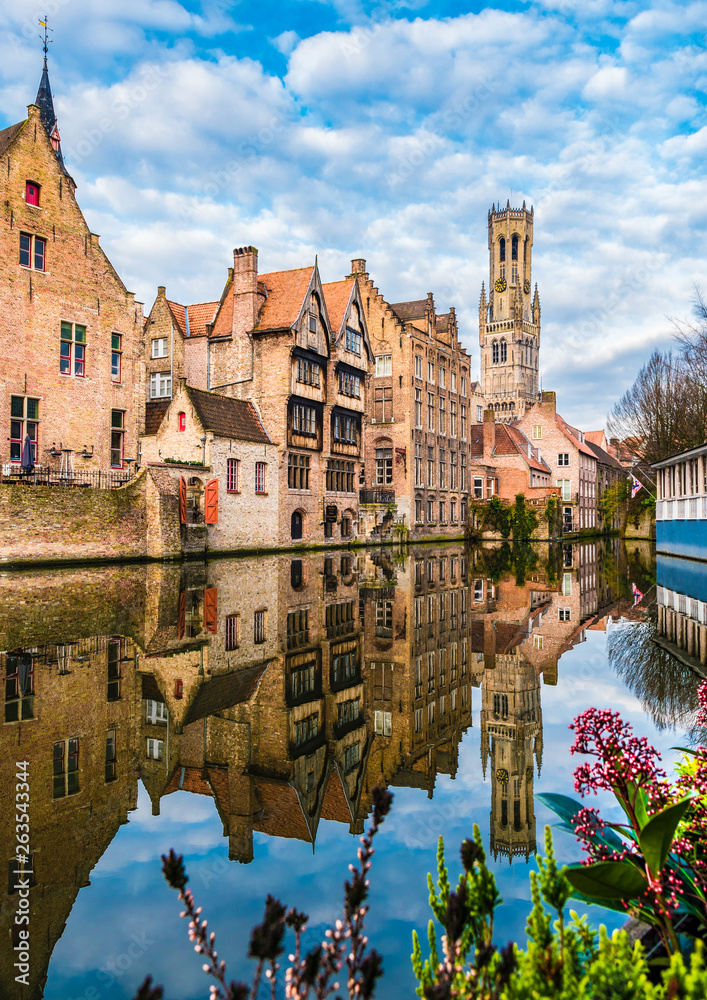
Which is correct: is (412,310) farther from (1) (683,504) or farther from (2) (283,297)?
(1) (683,504)

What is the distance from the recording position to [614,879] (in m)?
2.79

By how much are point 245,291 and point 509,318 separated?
136 meters

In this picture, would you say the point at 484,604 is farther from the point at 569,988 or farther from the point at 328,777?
the point at 569,988

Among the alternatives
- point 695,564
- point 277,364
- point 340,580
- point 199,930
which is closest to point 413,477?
point 277,364

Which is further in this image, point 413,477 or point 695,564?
point 413,477

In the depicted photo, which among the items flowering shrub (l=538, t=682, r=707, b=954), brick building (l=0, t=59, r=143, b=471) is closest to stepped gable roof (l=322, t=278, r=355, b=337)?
brick building (l=0, t=59, r=143, b=471)

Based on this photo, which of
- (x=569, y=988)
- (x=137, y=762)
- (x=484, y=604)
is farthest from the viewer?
(x=484, y=604)

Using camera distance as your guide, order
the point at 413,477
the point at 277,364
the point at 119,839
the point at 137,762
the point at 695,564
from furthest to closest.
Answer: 1. the point at 413,477
2. the point at 277,364
3. the point at 695,564
4. the point at 137,762
5. the point at 119,839

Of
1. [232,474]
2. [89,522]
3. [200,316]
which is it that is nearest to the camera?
[89,522]

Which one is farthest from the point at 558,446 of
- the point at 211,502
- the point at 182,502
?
Result: the point at 182,502

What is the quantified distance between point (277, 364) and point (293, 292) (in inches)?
187

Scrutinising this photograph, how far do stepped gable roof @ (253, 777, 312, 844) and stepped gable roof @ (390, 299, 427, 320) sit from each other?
51769 millimetres

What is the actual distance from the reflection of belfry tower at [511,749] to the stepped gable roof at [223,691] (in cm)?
278

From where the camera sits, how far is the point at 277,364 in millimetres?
35500
